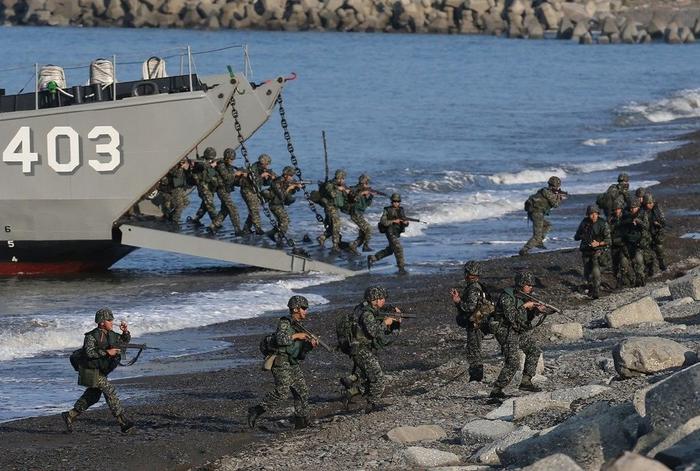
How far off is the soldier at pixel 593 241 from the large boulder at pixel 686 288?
1.34m

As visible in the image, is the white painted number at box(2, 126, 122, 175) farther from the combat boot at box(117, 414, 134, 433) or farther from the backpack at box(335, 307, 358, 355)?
the backpack at box(335, 307, 358, 355)

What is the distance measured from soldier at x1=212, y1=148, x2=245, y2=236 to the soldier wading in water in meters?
10.2

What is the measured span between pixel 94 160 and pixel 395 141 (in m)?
26.0

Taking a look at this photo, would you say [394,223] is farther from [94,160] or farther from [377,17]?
[377,17]

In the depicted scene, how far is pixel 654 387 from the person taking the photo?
11.7 meters

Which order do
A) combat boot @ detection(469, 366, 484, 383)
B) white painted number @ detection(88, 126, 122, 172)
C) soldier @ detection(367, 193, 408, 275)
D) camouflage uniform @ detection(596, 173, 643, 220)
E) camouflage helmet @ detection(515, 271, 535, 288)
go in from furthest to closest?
white painted number @ detection(88, 126, 122, 172) < soldier @ detection(367, 193, 408, 275) < camouflage uniform @ detection(596, 173, 643, 220) < combat boot @ detection(469, 366, 484, 383) < camouflage helmet @ detection(515, 271, 535, 288)

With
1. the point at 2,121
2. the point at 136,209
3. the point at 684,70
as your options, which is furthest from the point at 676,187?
the point at 684,70

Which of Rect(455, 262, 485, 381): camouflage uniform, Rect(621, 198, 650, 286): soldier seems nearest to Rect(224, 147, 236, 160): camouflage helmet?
A: Rect(621, 198, 650, 286): soldier

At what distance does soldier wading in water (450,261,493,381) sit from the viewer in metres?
16.4

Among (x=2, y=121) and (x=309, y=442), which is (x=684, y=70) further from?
(x=309, y=442)

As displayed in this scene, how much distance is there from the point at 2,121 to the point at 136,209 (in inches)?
120

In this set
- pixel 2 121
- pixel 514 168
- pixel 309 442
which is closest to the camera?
pixel 309 442

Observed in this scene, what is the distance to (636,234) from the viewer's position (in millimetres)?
23062

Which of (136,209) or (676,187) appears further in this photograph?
(676,187)
